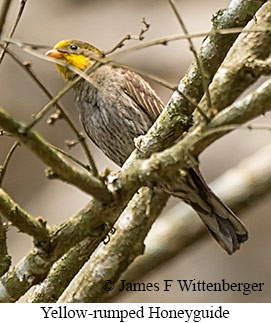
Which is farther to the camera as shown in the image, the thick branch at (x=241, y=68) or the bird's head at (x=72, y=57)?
the bird's head at (x=72, y=57)

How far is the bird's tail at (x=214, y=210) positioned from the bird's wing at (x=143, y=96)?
13.1 inches

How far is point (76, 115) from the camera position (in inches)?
218

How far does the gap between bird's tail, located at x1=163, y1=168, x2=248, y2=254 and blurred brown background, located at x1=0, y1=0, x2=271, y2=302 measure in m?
2.20

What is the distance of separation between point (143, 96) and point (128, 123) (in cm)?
14

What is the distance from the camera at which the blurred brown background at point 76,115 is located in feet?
17.5

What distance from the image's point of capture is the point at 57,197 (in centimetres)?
556

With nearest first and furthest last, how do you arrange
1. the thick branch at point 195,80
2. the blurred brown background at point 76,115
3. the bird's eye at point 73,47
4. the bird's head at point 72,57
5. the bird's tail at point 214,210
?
the thick branch at point 195,80 → the bird's tail at point 214,210 → the bird's head at point 72,57 → the bird's eye at point 73,47 → the blurred brown background at point 76,115

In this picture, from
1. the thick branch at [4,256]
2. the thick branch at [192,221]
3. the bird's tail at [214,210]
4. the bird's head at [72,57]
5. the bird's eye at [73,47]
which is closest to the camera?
the thick branch at [4,256]

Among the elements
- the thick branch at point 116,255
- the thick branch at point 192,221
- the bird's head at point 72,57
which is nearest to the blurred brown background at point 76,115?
the thick branch at point 192,221

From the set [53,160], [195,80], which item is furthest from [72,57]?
[53,160]

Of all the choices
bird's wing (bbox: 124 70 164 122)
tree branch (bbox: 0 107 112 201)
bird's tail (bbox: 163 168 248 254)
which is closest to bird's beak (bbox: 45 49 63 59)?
bird's wing (bbox: 124 70 164 122)

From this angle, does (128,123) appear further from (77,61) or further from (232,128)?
(232,128)

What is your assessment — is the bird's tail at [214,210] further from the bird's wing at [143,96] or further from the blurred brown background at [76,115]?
the blurred brown background at [76,115]
